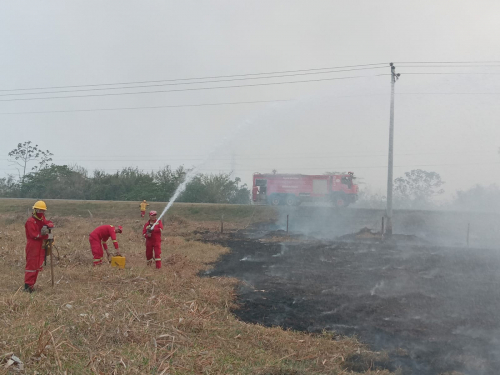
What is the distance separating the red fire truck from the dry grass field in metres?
23.5

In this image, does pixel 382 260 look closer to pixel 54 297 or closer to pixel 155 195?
pixel 54 297

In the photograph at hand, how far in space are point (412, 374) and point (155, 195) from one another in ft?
127

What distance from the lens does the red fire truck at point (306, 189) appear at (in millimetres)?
33562

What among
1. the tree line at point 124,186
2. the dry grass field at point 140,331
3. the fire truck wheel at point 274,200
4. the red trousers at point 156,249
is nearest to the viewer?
the dry grass field at point 140,331

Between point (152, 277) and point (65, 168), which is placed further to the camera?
point (65, 168)

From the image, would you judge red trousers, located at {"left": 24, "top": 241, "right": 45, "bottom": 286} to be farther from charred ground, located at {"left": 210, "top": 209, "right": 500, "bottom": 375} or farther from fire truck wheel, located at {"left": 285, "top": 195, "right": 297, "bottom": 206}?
fire truck wheel, located at {"left": 285, "top": 195, "right": 297, "bottom": 206}

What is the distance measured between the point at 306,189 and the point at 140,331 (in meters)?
29.0

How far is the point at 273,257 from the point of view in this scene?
52.9 feet

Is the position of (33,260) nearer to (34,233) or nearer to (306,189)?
(34,233)

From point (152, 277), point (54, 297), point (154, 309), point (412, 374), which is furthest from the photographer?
point (152, 277)

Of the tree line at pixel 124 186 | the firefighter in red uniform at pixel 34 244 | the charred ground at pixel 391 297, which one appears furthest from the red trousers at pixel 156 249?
the tree line at pixel 124 186

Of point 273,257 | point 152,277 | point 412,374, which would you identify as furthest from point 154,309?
point 273,257

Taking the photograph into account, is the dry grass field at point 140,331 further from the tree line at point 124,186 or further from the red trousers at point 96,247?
the tree line at point 124,186

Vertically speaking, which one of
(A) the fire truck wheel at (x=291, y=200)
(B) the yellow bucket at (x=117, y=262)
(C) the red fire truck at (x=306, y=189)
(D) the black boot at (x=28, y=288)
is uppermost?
(C) the red fire truck at (x=306, y=189)
